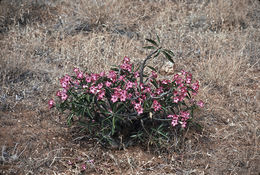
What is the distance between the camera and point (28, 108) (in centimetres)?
343

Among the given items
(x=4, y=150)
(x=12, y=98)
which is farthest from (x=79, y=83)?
(x=12, y=98)

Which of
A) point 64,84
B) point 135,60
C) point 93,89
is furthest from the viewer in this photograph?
point 135,60

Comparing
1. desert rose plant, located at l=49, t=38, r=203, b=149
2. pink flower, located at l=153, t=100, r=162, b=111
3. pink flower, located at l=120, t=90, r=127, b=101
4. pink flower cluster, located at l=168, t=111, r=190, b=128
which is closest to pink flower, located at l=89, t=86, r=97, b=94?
desert rose plant, located at l=49, t=38, r=203, b=149

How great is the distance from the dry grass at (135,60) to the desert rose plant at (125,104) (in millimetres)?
169

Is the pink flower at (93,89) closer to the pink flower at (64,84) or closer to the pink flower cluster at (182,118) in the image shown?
the pink flower at (64,84)

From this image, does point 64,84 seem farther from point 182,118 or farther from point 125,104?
point 182,118

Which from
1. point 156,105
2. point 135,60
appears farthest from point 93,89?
point 135,60

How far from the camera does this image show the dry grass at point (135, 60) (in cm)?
279

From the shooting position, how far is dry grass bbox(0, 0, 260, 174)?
2.79 m

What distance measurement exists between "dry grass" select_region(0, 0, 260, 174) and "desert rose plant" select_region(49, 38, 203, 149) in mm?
169

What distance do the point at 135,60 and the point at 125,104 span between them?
1.85m

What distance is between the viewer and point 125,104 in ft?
9.21

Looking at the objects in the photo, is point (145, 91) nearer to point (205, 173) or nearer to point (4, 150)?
point (205, 173)

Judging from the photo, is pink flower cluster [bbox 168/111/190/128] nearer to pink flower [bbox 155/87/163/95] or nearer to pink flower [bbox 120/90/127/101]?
pink flower [bbox 155/87/163/95]
